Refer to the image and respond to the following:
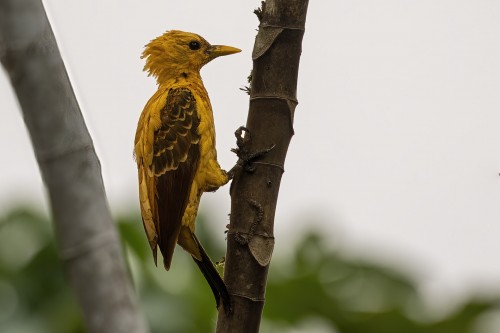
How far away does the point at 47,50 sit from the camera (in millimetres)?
1866

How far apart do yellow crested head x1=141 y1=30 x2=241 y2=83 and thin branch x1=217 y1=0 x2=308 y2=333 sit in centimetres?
160

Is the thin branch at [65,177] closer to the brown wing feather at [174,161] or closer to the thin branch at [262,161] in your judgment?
the thin branch at [262,161]

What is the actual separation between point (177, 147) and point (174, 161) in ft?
0.34

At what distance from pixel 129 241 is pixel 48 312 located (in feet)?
2.55

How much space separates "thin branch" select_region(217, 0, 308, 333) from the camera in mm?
3633

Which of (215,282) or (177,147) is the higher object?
(177,147)

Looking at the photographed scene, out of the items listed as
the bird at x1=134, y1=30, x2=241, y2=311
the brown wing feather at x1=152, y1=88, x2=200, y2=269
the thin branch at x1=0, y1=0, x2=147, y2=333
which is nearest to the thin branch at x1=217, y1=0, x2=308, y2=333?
the bird at x1=134, y1=30, x2=241, y2=311

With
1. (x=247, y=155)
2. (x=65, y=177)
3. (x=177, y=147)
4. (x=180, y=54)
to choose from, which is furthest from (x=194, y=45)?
(x=65, y=177)

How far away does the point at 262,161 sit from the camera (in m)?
3.75

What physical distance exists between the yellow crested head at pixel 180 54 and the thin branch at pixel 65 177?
3.45 meters

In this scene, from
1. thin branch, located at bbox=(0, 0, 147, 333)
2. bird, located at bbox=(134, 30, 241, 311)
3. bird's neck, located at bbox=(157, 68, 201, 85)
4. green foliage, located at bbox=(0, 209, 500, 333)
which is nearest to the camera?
thin branch, located at bbox=(0, 0, 147, 333)

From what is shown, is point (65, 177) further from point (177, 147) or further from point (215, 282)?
point (177, 147)

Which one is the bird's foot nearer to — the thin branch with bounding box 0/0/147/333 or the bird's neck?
the bird's neck

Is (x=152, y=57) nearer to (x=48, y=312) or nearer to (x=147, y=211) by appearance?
(x=147, y=211)
